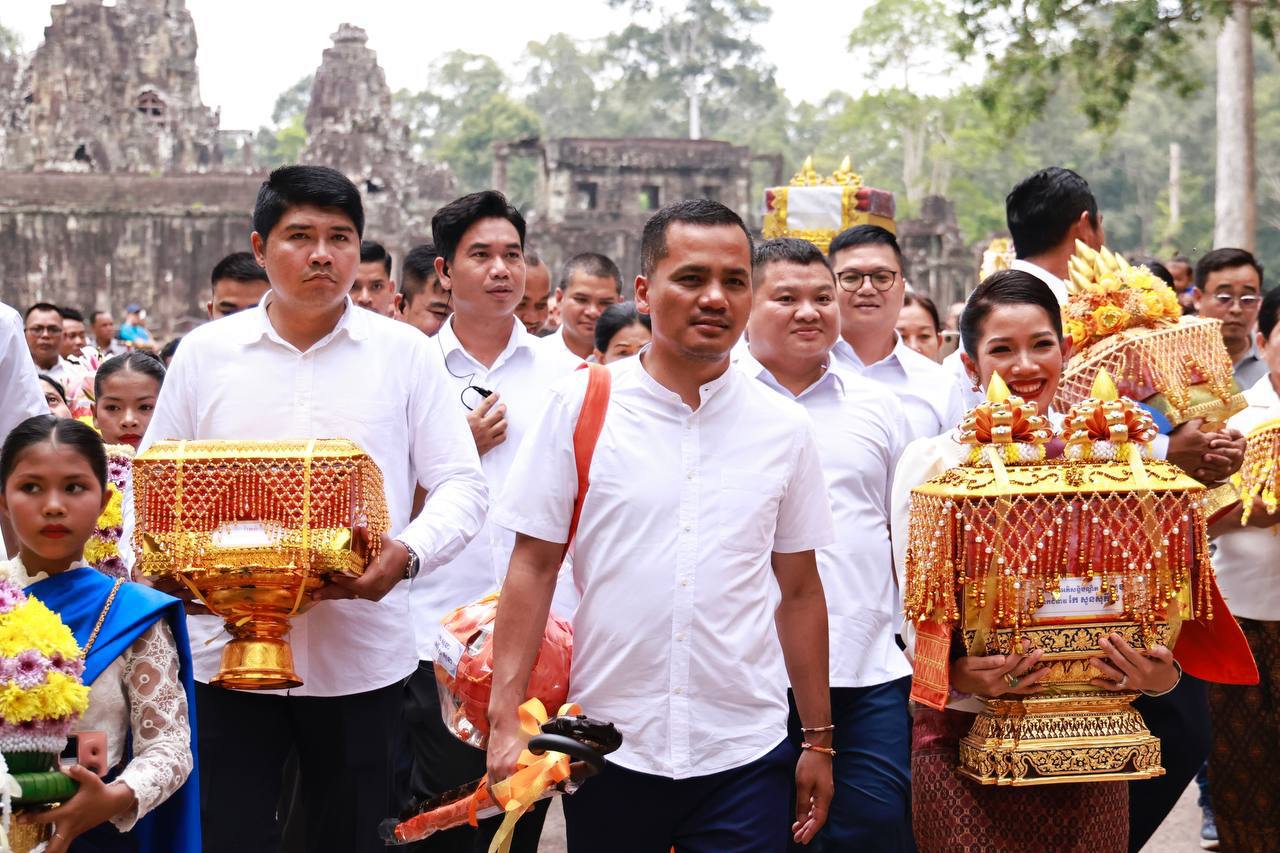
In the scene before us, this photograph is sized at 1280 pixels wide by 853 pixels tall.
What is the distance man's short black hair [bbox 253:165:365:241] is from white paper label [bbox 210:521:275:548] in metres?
0.87

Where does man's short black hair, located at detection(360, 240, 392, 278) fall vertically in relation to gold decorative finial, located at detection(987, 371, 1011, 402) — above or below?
above

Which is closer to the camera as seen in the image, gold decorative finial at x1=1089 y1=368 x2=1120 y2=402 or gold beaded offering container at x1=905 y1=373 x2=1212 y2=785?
gold beaded offering container at x1=905 y1=373 x2=1212 y2=785

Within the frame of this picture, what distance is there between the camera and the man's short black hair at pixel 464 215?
519cm

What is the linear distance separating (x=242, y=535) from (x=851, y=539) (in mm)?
1697

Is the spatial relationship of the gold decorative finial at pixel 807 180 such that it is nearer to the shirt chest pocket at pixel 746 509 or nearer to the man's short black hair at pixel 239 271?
the man's short black hair at pixel 239 271

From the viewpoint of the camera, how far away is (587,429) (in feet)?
10.7

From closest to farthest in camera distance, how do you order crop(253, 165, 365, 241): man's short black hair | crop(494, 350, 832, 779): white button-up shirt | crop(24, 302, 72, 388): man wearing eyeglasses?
1. crop(494, 350, 832, 779): white button-up shirt
2. crop(253, 165, 365, 241): man's short black hair
3. crop(24, 302, 72, 388): man wearing eyeglasses

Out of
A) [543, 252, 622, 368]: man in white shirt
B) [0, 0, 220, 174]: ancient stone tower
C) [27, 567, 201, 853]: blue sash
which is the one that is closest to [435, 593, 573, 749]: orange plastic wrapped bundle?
[27, 567, 201, 853]: blue sash

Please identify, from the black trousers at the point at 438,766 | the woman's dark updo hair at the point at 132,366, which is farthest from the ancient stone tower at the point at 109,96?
the black trousers at the point at 438,766

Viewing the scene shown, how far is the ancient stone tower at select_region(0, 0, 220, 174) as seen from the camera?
40156 millimetres

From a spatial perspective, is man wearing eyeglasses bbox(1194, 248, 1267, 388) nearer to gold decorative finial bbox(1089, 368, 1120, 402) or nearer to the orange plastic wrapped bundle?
gold decorative finial bbox(1089, 368, 1120, 402)

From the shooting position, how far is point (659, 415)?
3.28 meters

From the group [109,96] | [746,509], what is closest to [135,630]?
[746,509]

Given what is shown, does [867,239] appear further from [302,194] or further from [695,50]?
[695,50]
